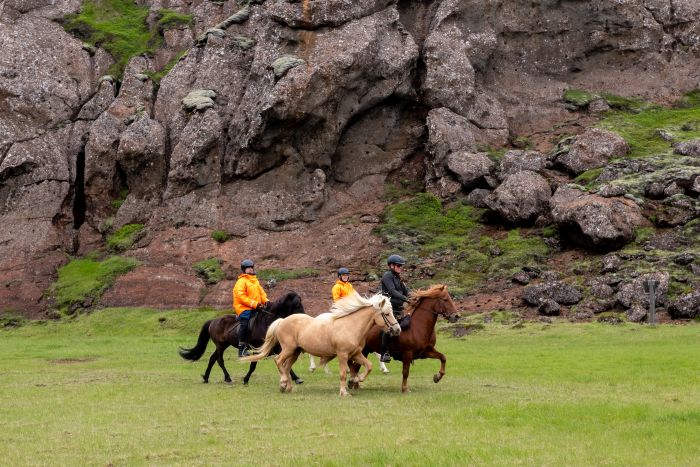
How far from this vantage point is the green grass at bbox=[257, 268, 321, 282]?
45.1 metres

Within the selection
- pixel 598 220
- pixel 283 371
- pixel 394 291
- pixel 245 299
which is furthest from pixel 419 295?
pixel 598 220

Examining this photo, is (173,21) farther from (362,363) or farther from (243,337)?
(362,363)

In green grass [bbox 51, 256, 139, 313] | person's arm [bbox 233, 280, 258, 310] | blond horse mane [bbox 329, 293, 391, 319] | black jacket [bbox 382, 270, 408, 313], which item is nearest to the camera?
blond horse mane [bbox 329, 293, 391, 319]

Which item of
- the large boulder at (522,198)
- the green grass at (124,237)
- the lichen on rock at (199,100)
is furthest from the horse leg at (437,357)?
the lichen on rock at (199,100)

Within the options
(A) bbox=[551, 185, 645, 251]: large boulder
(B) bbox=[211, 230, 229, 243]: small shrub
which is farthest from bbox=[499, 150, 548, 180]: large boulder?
(B) bbox=[211, 230, 229, 243]: small shrub

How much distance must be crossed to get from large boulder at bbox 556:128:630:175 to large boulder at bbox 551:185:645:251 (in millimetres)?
5534

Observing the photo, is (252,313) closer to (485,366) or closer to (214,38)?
(485,366)

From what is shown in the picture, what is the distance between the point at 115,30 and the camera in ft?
205

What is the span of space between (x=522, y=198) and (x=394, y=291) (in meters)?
27.1

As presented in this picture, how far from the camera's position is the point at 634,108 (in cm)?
5744

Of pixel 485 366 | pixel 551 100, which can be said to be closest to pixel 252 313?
pixel 485 366

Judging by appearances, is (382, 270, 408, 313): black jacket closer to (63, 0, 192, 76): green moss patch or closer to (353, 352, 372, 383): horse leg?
(353, 352, 372, 383): horse leg

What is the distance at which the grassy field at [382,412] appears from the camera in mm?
11688

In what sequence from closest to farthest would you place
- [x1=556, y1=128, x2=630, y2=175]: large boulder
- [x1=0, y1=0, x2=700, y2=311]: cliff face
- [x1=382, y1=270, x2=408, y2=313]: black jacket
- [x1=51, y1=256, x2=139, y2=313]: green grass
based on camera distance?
[x1=382, y1=270, x2=408, y2=313]: black jacket → [x1=51, y1=256, x2=139, y2=313]: green grass → [x1=556, y1=128, x2=630, y2=175]: large boulder → [x1=0, y1=0, x2=700, y2=311]: cliff face
